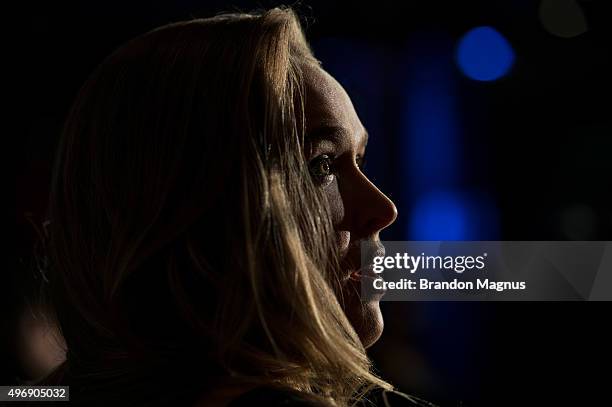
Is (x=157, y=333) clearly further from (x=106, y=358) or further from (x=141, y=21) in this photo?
(x=141, y=21)

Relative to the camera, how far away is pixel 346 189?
751 millimetres

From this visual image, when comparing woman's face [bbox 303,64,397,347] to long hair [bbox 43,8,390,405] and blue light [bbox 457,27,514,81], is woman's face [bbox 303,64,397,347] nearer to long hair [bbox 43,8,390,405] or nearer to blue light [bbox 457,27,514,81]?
long hair [bbox 43,8,390,405]

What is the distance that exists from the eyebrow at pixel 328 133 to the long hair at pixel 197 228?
0.03 metres

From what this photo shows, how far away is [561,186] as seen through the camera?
259cm

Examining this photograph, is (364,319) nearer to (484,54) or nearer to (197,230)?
(197,230)

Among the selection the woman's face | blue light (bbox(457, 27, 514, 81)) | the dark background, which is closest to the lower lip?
the woman's face

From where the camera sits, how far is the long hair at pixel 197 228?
59cm

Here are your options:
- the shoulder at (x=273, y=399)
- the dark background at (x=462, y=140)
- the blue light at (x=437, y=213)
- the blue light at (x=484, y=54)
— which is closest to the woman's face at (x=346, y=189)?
the shoulder at (x=273, y=399)

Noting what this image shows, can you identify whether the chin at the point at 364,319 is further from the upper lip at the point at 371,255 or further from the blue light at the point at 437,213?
the blue light at the point at 437,213

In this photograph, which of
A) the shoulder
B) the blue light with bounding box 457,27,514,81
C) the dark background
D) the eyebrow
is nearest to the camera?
the shoulder

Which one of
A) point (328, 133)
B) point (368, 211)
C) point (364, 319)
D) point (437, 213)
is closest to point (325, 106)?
point (328, 133)

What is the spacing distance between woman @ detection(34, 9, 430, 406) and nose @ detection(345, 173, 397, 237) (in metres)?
0.05

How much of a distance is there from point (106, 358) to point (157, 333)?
2.5 inches

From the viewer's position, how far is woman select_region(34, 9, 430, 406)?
0.58m
